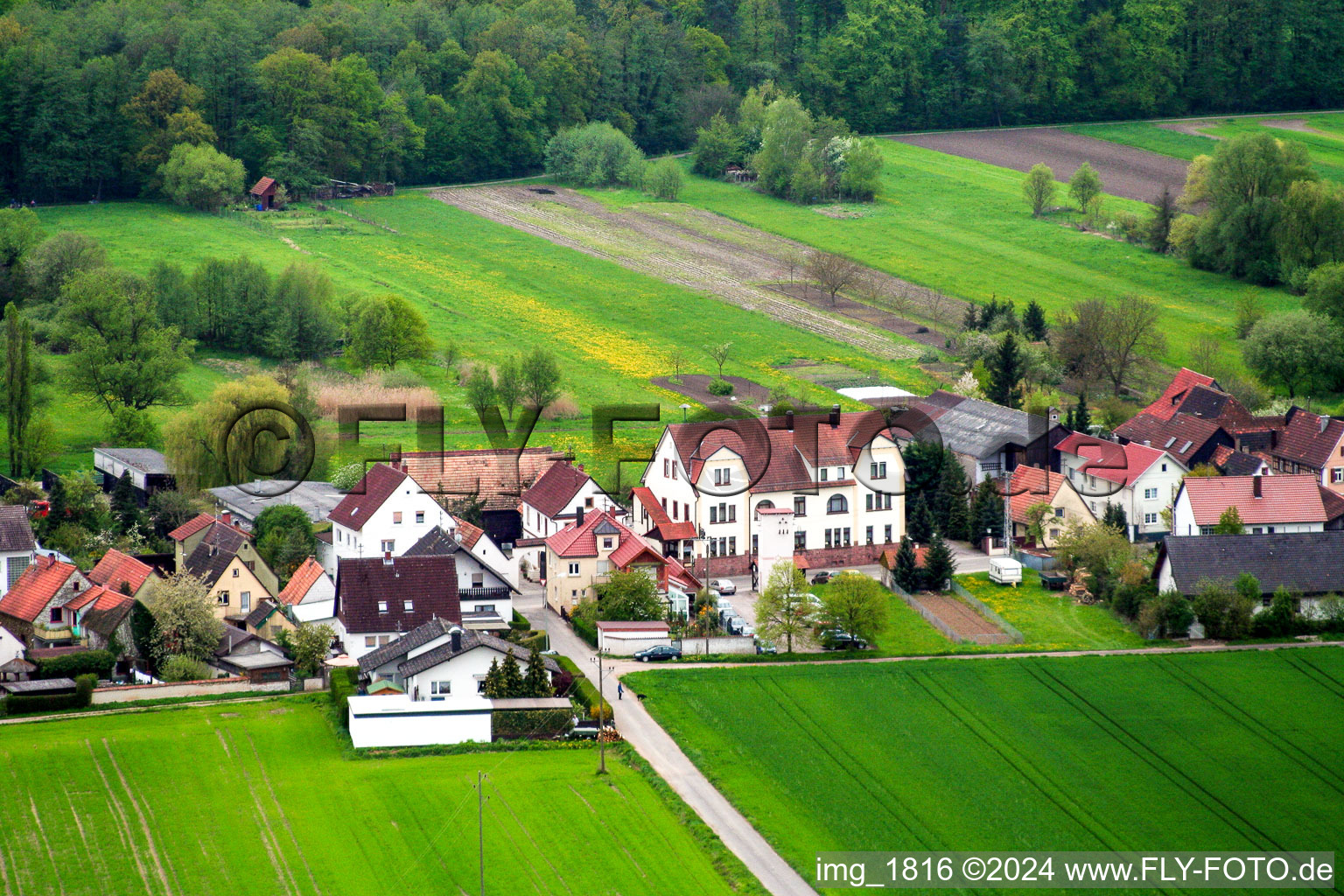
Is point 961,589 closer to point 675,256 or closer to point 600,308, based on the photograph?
point 600,308

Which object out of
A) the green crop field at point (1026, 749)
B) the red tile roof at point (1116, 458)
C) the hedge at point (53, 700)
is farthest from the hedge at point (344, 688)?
the red tile roof at point (1116, 458)

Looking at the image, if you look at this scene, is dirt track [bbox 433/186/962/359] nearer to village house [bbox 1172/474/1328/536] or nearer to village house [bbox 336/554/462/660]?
village house [bbox 1172/474/1328/536]

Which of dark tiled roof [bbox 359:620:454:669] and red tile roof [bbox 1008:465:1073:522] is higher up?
red tile roof [bbox 1008:465:1073:522]

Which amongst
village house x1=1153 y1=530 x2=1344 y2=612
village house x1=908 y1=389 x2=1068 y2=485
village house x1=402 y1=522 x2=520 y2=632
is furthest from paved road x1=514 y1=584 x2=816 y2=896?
village house x1=908 y1=389 x2=1068 y2=485

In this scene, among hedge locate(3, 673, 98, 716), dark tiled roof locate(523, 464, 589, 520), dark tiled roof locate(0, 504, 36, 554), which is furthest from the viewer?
dark tiled roof locate(523, 464, 589, 520)

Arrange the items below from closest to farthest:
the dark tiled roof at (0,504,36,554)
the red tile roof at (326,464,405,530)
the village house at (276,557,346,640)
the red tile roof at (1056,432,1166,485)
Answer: the village house at (276,557,346,640)
the dark tiled roof at (0,504,36,554)
the red tile roof at (326,464,405,530)
the red tile roof at (1056,432,1166,485)

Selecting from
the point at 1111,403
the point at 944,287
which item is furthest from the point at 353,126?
the point at 1111,403
